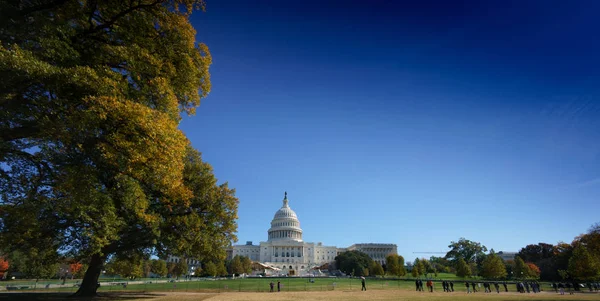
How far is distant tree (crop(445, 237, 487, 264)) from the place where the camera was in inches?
4343

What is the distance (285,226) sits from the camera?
163 m

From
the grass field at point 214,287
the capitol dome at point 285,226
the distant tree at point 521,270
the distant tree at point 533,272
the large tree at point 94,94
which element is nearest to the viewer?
the large tree at point 94,94

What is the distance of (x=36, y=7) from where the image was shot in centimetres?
1114

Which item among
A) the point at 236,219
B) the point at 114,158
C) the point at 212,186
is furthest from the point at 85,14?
the point at 236,219

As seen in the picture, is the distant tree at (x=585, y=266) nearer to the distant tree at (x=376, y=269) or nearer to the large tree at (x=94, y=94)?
the distant tree at (x=376, y=269)

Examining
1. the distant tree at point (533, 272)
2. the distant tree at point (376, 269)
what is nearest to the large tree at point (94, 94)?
the distant tree at point (533, 272)

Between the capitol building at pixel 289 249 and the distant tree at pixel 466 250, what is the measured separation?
194 feet

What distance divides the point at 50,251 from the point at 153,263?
66.3 m

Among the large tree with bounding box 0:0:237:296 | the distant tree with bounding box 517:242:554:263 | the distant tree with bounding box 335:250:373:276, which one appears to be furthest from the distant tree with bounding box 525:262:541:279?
the large tree with bounding box 0:0:237:296

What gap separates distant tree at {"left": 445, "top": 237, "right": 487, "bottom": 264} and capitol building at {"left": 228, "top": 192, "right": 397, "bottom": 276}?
194 feet

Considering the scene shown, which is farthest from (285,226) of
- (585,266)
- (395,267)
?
(585,266)

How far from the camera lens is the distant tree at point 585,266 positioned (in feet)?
152

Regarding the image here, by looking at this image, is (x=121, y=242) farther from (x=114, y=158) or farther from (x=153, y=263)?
(x=153, y=263)

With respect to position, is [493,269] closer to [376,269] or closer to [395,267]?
[395,267]
